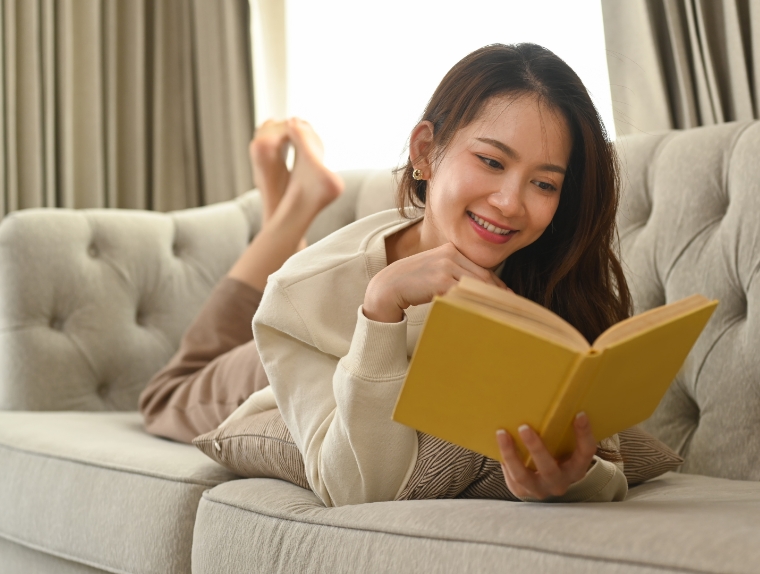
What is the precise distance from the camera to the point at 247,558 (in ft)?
2.97

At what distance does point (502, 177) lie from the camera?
919 millimetres

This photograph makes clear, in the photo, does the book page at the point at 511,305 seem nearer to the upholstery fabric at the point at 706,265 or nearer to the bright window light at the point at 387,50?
the upholstery fabric at the point at 706,265

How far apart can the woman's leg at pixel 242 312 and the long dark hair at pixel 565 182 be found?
57 centimetres

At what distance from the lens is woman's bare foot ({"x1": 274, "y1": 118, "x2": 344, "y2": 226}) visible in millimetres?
1789

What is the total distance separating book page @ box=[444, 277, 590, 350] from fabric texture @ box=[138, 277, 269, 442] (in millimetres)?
825

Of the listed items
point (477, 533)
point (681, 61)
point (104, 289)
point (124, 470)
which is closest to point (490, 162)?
point (477, 533)

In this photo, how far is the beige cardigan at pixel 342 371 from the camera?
0.84 m

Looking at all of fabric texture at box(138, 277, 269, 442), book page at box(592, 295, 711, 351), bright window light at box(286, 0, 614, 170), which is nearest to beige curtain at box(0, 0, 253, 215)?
bright window light at box(286, 0, 614, 170)

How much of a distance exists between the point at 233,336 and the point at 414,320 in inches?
31.9

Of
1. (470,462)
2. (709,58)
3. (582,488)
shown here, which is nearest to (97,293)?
(470,462)

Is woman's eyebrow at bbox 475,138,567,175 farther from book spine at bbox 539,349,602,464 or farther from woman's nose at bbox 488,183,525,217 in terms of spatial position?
book spine at bbox 539,349,602,464

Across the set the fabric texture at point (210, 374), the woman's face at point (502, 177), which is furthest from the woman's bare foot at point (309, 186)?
the woman's face at point (502, 177)

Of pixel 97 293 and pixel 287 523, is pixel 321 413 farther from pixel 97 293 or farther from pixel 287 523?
pixel 97 293

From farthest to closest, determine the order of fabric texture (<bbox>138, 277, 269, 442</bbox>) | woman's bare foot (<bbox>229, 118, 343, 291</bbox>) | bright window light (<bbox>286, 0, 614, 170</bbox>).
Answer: bright window light (<bbox>286, 0, 614, 170</bbox>) → woman's bare foot (<bbox>229, 118, 343, 291</bbox>) → fabric texture (<bbox>138, 277, 269, 442</bbox>)
